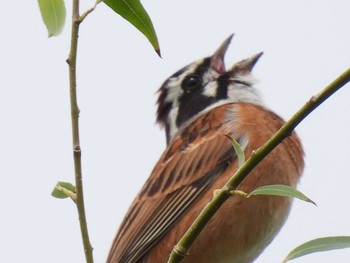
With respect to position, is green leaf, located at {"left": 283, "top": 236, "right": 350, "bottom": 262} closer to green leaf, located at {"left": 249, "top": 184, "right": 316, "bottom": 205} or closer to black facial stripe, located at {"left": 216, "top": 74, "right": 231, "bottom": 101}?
green leaf, located at {"left": 249, "top": 184, "right": 316, "bottom": 205}

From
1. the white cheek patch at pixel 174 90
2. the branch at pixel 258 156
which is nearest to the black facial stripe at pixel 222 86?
the white cheek patch at pixel 174 90

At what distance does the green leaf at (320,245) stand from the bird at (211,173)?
1650 mm

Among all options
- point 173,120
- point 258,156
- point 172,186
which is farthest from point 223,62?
point 258,156

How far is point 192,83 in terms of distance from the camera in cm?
583

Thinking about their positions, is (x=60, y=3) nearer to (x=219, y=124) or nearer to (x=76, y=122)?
(x=76, y=122)

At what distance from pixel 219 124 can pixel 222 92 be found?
682mm

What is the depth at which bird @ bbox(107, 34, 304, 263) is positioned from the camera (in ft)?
14.4

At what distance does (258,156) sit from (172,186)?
2.79 meters

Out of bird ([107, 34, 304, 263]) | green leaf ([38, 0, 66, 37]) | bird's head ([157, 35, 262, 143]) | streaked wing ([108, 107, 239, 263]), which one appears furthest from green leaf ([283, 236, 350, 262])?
bird's head ([157, 35, 262, 143])

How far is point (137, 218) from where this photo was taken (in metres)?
4.86

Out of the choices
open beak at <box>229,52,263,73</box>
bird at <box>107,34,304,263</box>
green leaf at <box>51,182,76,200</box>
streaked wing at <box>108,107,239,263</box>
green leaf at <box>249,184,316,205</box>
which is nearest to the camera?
green leaf at <box>249,184,316,205</box>

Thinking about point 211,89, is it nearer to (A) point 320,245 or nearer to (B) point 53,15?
(B) point 53,15

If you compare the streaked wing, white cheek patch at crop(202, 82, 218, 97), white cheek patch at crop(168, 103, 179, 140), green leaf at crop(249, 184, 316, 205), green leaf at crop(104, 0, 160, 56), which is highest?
green leaf at crop(104, 0, 160, 56)

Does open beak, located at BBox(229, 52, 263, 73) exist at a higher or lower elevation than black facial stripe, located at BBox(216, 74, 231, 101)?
higher
